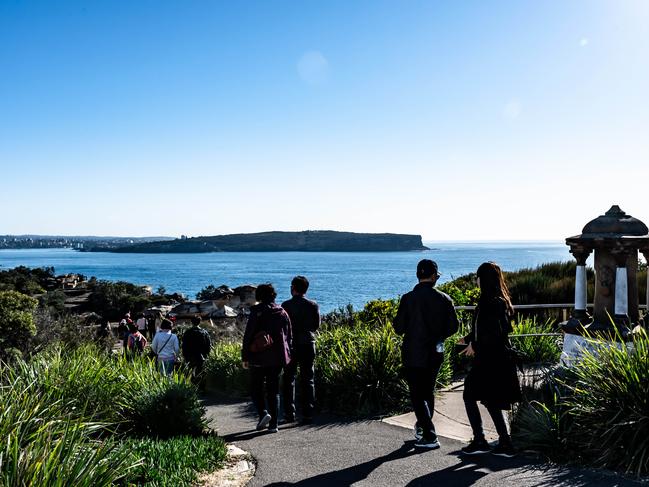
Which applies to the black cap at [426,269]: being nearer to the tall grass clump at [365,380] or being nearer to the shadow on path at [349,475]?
the shadow on path at [349,475]

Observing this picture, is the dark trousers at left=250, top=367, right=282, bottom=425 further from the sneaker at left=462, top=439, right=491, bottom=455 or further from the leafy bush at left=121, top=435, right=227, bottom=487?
the sneaker at left=462, top=439, right=491, bottom=455

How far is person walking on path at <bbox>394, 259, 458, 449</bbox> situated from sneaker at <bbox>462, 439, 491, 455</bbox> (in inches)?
15.2

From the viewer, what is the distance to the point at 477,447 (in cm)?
594

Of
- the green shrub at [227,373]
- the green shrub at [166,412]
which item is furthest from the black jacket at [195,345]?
the green shrub at [166,412]

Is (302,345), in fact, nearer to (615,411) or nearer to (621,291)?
(615,411)

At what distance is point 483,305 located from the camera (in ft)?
19.3

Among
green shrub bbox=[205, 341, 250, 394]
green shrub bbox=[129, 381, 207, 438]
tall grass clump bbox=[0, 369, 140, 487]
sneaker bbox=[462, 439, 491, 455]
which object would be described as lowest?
green shrub bbox=[205, 341, 250, 394]

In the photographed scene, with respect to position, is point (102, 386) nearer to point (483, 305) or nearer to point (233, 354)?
point (483, 305)

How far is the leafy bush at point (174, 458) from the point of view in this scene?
16.2 feet

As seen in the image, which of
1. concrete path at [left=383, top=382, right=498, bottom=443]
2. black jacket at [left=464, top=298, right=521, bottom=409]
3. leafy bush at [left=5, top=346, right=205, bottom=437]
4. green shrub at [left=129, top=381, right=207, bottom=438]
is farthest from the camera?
concrete path at [left=383, top=382, right=498, bottom=443]

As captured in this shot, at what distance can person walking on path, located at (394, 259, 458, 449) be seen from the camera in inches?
242

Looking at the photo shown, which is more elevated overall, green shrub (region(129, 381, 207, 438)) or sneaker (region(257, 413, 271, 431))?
green shrub (region(129, 381, 207, 438))

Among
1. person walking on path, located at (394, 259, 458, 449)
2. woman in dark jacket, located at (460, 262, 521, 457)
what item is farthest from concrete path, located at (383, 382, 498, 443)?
woman in dark jacket, located at (460, 262, 521, 457)

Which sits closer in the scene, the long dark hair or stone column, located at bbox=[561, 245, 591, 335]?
the long dark hair
